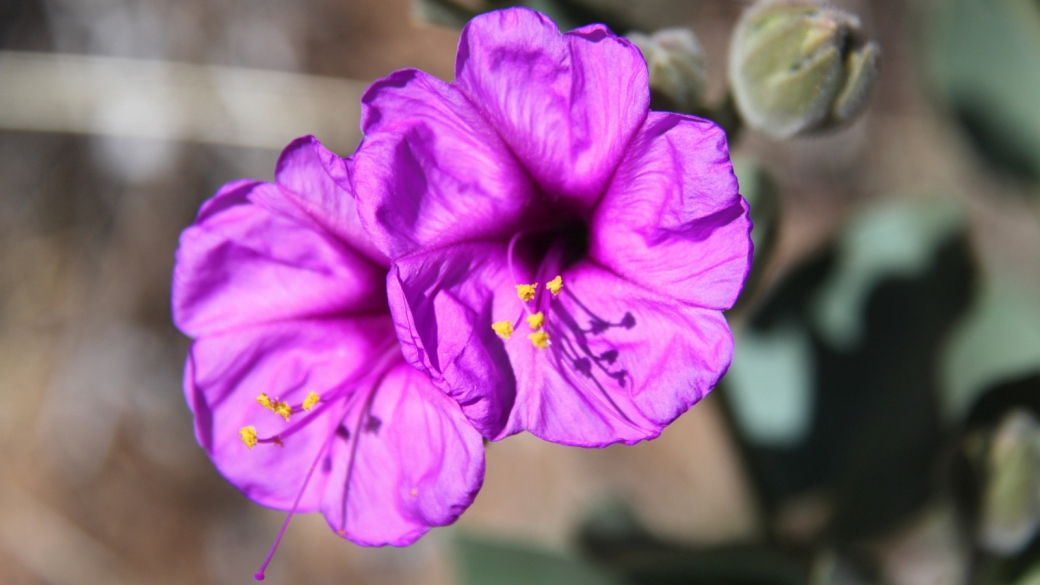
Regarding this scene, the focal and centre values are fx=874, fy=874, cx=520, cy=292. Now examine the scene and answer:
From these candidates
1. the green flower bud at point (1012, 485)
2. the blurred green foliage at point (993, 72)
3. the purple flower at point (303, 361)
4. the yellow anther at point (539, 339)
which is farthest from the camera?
the blurred green foliage at point (993, 72)

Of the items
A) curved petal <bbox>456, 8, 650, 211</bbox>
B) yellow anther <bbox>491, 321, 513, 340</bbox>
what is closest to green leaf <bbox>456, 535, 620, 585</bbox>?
yellow anther <bbox>491, 321, 513, 340</bbox>

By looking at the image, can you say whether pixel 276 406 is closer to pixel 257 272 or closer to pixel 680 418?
pixel 257 272

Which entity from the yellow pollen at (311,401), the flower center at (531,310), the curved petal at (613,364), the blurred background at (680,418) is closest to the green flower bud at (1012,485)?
the blurred background at (680,418)

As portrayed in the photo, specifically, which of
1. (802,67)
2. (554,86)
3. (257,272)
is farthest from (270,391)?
(802,67)

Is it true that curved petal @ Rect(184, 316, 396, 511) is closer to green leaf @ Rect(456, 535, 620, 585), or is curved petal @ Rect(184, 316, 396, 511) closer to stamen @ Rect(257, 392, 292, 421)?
stamen @ Rect(257, 392, 292, 421)

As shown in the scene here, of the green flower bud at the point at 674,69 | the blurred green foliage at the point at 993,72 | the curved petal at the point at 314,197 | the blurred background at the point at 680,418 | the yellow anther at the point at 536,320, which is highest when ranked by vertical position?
the green flower bud at the point at 674,69

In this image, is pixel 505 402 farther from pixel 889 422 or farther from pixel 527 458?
pixel 527 458

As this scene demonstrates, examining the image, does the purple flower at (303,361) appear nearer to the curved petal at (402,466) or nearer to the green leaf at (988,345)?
the curved petal at (402,466)
